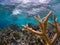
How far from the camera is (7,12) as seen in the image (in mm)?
21172

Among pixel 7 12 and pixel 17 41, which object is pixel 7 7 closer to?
pixel 7 12

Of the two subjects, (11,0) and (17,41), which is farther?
(11,0)

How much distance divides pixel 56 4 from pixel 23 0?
4017 mm

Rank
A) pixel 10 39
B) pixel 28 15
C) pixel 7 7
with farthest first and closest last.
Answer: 1. pixel 28 15
2. pixel 7 7
3. pixel 10 39

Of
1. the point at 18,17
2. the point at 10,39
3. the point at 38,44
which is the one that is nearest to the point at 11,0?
the point at 18,17

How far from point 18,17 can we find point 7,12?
80.3 inches

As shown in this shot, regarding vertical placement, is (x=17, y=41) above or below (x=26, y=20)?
above

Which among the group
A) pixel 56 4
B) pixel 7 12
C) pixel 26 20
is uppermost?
pixel 56 4

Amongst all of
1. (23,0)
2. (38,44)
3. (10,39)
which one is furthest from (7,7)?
(38,44)

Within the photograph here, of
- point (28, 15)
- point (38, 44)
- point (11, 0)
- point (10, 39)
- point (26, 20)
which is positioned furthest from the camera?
point (26, 20)

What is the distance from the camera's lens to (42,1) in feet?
61.7

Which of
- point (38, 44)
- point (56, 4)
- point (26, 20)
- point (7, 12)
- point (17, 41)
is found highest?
point (38, 44)

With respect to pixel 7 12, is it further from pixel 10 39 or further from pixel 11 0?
pixel 10 39

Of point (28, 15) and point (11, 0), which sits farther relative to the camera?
point (28, 15)
